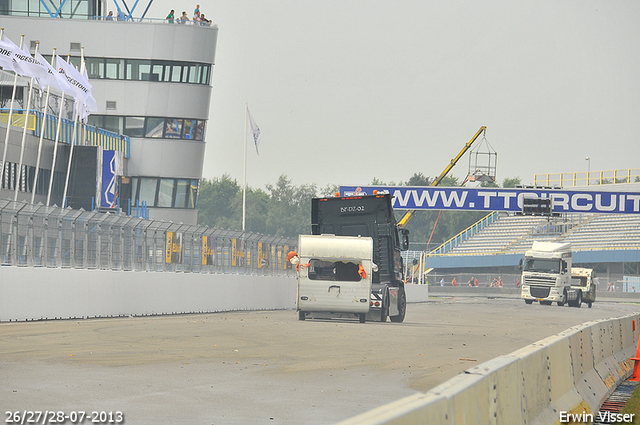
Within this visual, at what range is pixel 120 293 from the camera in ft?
83.4

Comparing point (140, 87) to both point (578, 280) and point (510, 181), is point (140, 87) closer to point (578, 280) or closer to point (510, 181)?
point (578, 280)

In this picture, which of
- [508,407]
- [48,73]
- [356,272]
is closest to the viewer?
[508,407]

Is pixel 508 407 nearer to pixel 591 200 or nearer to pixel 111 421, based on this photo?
pixel 111 421

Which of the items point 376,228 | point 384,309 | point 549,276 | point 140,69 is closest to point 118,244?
point 384,309

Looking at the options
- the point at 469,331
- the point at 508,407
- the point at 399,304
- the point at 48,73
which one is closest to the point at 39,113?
the point at 48,73

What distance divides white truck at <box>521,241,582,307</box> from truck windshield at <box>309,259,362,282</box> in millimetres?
31677

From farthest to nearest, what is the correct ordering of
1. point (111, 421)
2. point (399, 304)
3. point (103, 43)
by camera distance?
point (103, 43) → point (399, 304) → point (111, 421)

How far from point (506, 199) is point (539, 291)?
641cm

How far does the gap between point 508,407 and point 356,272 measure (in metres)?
19.7

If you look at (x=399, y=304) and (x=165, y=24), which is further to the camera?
(x=165, y=24)

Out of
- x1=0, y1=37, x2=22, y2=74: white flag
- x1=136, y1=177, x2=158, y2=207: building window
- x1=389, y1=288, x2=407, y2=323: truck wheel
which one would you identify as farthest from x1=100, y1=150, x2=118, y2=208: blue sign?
x1=389, y1=288, x2=407, y2=323: truck wheel

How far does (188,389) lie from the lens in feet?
34.1

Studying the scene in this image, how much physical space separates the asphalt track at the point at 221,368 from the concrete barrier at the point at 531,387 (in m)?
1.77

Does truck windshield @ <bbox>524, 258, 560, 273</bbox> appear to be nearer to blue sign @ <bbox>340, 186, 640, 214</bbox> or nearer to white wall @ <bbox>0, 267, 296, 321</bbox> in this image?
blue sign @ <bbox>340, 186, 640, 214</bbox>
